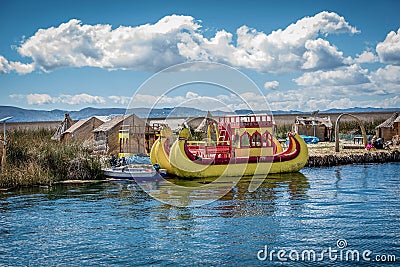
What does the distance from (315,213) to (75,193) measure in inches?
393

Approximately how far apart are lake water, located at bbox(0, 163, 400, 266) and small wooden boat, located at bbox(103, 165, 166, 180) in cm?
258

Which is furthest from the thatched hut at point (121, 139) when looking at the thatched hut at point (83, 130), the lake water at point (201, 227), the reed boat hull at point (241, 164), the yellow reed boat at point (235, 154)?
the lake water at point (201, 227)

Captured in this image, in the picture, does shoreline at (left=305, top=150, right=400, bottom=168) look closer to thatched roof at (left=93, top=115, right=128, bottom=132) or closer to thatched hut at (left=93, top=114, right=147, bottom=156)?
thatched hut at (left=93, top=114, right=147, bottom=156)

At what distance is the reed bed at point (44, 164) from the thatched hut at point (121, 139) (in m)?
5.95

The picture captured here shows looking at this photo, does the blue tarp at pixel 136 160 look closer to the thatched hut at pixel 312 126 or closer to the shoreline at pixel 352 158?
the shoreline at pixel 352 158

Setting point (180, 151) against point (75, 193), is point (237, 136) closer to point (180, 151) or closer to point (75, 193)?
point (180, 151)

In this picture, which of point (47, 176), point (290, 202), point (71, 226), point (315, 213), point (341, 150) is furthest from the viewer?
point (341, 150)

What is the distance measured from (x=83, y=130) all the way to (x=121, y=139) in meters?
5.42

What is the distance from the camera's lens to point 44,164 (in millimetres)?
24047

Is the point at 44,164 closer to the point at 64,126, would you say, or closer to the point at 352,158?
the point at 64,126

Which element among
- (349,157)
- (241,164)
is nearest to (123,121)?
(241,164)

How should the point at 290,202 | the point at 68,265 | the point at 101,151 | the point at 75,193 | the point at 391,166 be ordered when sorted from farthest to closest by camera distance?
the point at 101,151 → the point at 391,166 → the point at 75,193 → the point at 290,202 → the point at 68,265

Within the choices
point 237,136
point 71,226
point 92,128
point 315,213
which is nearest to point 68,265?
point 71,226

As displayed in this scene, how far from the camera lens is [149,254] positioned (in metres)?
12.1
